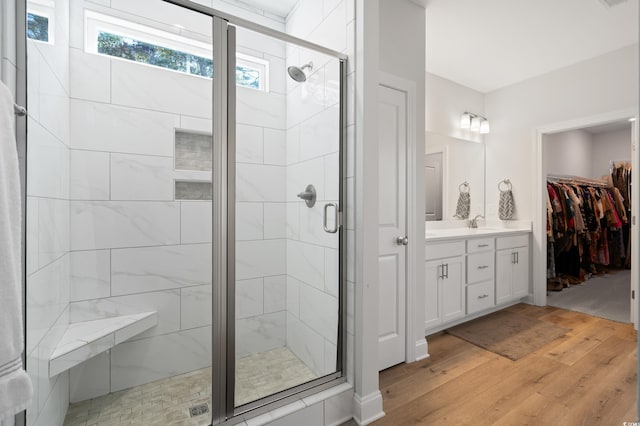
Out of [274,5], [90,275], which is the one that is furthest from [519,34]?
[90,275]

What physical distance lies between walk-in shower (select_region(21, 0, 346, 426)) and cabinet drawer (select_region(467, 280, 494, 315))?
170cm

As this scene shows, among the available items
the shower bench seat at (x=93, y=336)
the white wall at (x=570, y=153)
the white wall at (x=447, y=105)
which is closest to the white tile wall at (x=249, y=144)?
the shower bench seat at (x=93, y=336)

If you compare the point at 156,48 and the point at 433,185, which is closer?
the point at 156,48

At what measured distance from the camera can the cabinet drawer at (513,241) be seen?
3066 millimetres

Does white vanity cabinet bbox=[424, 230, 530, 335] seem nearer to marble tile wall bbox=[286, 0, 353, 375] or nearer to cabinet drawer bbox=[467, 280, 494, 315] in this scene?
cabinet drawer bbox=[467, 280, 494, 315]

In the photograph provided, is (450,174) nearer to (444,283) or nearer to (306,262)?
(444,283)

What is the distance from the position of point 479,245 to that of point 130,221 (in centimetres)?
287

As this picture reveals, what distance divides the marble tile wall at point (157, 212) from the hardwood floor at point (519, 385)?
0.87 meters

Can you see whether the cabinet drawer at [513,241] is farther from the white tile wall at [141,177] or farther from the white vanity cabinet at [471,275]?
the white tile wall at [141,177]

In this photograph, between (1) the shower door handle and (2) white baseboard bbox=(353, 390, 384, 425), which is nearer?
(2) white baseboard bbox=(353, 390, 384, 425)

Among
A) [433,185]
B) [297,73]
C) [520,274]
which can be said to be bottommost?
[520,274]

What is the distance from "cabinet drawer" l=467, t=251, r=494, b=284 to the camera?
2744 mm

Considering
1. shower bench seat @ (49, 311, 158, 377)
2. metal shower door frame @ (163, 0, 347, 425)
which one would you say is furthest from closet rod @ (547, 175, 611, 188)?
shower bench seat @ (49, 311, 158, 377)

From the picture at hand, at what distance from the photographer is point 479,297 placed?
2.84 meters
